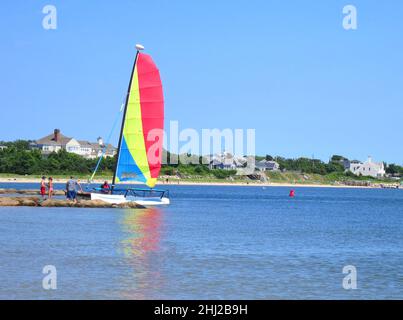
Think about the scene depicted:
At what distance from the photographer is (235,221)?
58344 millimetres

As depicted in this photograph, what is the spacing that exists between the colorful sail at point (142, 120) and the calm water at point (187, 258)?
11.8 metres

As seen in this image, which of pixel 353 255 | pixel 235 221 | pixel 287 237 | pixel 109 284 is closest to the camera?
pixel 109 284

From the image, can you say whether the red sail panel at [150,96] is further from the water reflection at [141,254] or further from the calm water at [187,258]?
the calm water at [187,258]

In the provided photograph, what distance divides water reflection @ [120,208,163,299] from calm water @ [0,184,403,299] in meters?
0.04

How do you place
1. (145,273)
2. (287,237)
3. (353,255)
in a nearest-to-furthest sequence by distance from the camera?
(145,273), (353,255), (287,237)

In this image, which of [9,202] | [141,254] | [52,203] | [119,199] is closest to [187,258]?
[141,254]

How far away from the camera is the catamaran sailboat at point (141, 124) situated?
6391 cm

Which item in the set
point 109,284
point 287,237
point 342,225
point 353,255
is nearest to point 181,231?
point 287,237

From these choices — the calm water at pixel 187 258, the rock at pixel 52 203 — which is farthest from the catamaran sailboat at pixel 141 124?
the calm water at pixel 187 258

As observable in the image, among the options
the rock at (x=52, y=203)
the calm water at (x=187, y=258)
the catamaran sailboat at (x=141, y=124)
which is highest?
the catamaran sailboat at (x=141, y=124)

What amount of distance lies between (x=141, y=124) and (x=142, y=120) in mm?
336
